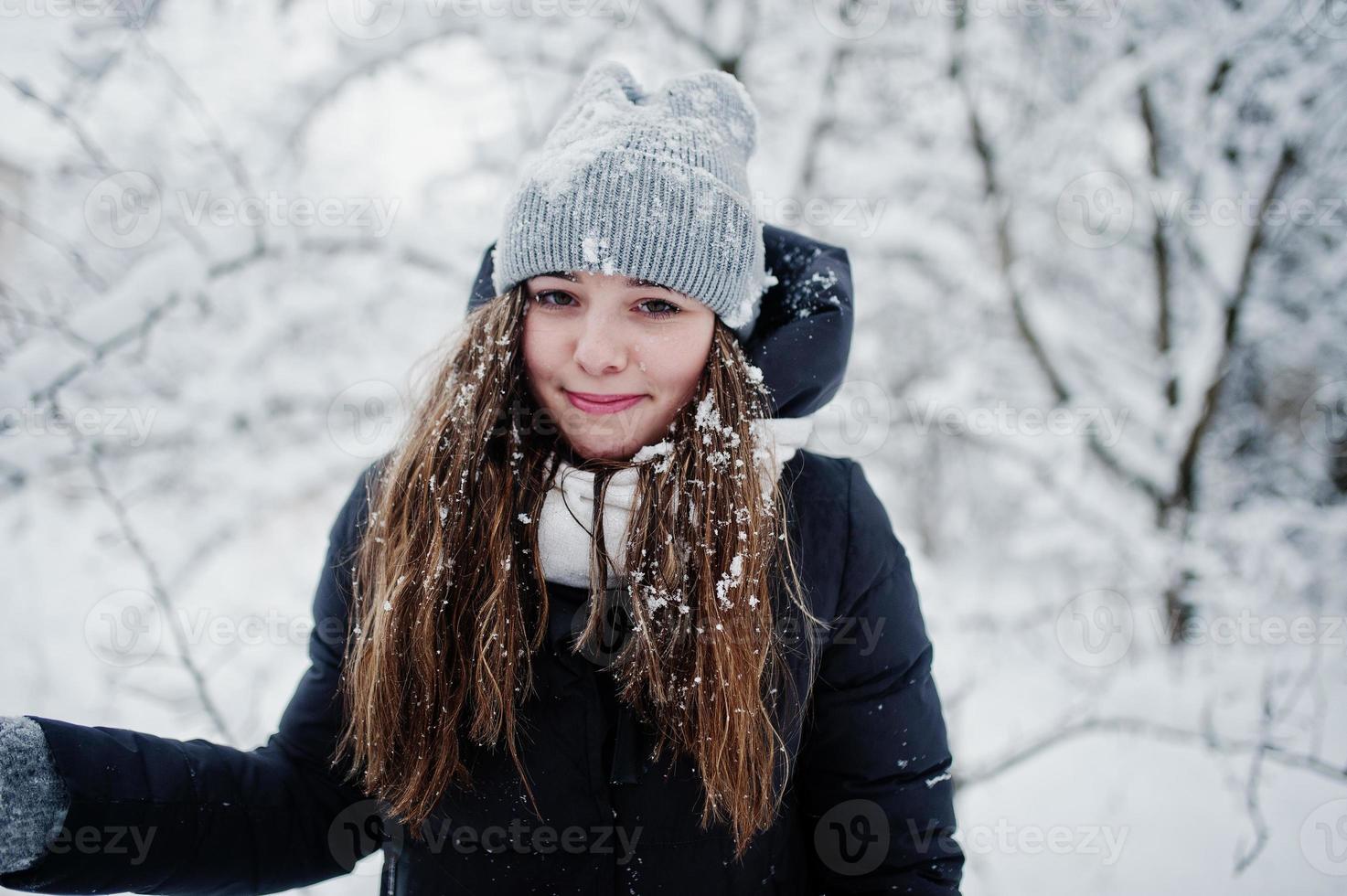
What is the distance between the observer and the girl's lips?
1.24 meters

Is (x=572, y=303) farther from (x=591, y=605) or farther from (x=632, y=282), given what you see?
(x=591, y=605)

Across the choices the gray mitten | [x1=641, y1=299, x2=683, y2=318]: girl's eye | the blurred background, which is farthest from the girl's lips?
the blurred background

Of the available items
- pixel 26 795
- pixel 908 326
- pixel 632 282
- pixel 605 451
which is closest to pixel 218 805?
pixel 26 795

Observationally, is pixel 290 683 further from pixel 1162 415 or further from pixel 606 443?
pixel 1162 415

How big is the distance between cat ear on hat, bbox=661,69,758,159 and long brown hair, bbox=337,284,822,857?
0.48 m

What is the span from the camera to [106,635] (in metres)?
3.61

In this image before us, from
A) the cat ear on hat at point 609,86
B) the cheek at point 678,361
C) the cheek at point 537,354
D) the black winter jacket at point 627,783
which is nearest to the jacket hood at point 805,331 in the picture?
the black winter jacket at point 627,783

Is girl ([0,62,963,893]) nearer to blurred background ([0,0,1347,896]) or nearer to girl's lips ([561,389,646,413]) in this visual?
girl's lips ([561,389,646,413])

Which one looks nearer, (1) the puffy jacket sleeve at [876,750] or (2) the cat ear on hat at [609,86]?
(1) the puffy jacket sleeve at [876,750]

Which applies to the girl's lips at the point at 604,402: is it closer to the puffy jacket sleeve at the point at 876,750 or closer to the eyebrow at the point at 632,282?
the eyebrow at the point at 632,282

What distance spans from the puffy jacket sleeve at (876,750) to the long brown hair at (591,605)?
84mm

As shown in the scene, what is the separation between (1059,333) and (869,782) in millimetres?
5164

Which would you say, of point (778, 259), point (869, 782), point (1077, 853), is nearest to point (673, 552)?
point (869, 782)

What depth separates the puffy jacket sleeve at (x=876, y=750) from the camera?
121 centimetres
